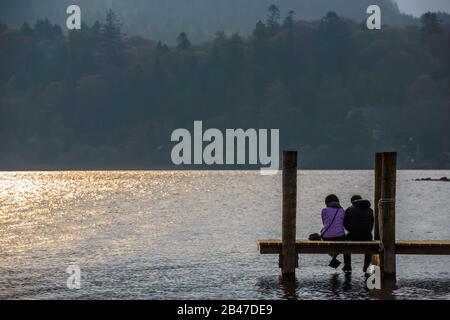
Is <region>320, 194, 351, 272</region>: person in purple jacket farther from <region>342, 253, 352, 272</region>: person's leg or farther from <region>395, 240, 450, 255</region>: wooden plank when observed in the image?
<region>342, 253, 352, 272</region>: person's leg

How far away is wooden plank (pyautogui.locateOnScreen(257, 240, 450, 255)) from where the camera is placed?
71.5ft

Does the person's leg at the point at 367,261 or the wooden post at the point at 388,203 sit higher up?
the wooden post at the point at 388,203

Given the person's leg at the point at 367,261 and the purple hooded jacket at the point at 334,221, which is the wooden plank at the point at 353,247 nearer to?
the purple hooded jacket at the point at 334,221

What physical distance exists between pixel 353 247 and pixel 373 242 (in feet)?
2.13

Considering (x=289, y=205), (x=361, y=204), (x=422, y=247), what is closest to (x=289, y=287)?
(x=289, y=205)

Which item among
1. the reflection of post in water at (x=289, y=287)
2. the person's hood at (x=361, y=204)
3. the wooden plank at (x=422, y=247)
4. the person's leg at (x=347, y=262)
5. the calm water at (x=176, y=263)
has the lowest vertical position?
the calm water at (x=176, y=263)

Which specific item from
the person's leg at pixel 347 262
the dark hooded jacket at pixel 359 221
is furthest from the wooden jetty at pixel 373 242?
the person's leg at pixel 347 262

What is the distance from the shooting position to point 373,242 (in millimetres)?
22047

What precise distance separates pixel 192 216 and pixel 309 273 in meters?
43.1

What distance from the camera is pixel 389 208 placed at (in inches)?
846

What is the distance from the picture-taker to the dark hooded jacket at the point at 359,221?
872 inches

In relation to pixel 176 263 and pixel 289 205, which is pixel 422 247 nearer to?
pixel 289 205
